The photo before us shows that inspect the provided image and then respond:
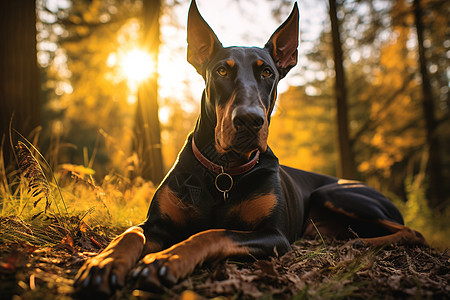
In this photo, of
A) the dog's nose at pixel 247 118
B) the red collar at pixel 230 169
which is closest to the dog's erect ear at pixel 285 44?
the red collar at pixel 230 169

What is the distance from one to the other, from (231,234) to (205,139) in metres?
1.02

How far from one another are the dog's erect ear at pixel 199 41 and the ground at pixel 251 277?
6.11 feet

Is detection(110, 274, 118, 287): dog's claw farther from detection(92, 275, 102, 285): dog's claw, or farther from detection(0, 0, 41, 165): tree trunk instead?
detection(0, 0, 41, 165): tree trunk

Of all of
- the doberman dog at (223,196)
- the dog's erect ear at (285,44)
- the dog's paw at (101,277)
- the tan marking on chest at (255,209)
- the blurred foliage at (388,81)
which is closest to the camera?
the dog's paw at (101,277)

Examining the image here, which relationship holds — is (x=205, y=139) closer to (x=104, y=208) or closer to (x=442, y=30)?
(x=104, y=208)

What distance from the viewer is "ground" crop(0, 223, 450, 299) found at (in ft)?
5.51

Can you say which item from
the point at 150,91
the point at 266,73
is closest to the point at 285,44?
the point at 266,73

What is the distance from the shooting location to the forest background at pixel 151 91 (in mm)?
4207

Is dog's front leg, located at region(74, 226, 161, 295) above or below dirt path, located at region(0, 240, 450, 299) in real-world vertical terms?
above

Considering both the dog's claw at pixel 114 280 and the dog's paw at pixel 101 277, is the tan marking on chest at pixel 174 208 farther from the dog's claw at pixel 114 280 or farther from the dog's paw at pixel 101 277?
the dog's claw at pixel 114 280

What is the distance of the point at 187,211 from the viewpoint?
9.00ft

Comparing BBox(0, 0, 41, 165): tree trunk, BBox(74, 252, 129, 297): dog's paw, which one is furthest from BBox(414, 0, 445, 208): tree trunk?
BBox(74, 252, 129, 297): dog's paw

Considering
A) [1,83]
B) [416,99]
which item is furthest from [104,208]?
[416,99]

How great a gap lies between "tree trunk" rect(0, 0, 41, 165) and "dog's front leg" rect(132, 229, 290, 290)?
336 cm
